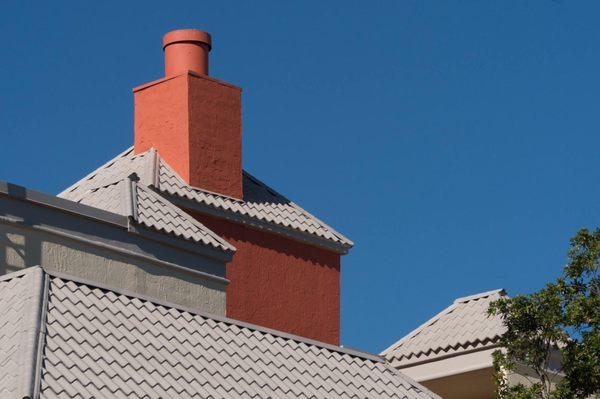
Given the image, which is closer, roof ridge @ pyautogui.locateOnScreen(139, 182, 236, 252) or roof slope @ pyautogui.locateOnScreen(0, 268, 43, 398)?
roof slope @ pyautogui.locateOnScreen(0, 268, 43, 398)

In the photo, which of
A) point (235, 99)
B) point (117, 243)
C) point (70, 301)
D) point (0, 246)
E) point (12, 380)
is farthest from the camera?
point (235, 99)

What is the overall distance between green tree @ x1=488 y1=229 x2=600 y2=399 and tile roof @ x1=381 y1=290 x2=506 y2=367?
13.8 feet

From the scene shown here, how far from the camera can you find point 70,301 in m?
17.7

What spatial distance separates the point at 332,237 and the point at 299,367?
9.28 meters

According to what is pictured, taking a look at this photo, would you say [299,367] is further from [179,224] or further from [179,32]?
[179,32]

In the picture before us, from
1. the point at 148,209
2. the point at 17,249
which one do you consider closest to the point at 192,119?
the point at 148,209

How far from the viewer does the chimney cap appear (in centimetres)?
2869

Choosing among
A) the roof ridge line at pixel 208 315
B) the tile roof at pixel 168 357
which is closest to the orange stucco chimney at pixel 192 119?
the roof ridge line at pixel 208 315

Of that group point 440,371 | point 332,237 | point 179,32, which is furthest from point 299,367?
point 179,32

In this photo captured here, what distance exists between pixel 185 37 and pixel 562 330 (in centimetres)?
Answer: 1149


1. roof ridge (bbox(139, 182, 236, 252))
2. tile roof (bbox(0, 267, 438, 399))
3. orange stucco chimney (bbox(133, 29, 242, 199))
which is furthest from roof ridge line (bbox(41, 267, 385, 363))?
orange stucco chimney (bbox(133, 29, 242, 199))

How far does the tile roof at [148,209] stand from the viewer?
23484 millimetres

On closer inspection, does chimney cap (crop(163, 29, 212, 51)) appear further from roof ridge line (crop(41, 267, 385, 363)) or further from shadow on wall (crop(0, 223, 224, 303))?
roof ridge line (crop(41, 267, 385, 363))

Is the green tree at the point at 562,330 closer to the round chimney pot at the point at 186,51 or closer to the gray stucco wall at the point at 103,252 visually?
the gray stucco wall at the point at 103,252
